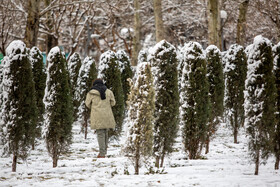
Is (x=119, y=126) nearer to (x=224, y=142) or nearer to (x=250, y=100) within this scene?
(x=224, y=142)

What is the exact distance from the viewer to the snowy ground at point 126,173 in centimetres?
551

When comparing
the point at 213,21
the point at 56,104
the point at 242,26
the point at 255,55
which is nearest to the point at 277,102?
the point at 255,55

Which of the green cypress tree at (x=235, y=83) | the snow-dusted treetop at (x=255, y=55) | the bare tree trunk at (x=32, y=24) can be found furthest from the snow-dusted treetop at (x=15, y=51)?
the green cypress tree at (x=235, y=83)

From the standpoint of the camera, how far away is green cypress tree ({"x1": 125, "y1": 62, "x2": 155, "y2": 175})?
630cm

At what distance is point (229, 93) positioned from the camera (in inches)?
414

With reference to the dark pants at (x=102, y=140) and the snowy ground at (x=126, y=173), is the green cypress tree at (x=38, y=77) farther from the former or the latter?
the dark pants at (x=102, y=140)

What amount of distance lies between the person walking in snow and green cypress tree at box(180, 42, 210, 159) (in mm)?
1907

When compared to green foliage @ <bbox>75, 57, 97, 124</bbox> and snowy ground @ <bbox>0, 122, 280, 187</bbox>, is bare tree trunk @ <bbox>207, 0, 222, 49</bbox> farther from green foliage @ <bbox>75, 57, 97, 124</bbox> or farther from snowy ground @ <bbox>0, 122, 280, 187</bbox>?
snowy ground @ <bbox>0, 122, 280, 187</bbox>

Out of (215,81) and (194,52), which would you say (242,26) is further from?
(194,52)

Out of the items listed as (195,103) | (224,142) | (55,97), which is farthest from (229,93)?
(55,97)

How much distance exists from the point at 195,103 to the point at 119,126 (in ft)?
10.6

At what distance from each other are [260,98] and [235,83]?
14.5 feet

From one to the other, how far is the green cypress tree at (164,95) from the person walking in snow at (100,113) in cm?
176

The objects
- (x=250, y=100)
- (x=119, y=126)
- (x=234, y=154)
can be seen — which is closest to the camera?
(x=250, y=100)
